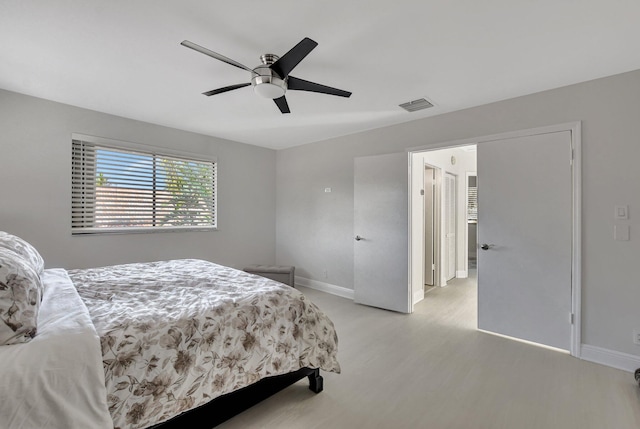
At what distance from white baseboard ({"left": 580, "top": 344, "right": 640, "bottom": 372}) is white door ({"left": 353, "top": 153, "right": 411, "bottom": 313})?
1703 mm

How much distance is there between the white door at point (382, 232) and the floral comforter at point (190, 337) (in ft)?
6.33

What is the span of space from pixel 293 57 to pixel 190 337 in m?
1.73

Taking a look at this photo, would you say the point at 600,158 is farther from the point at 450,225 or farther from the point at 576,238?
the point at 450,225

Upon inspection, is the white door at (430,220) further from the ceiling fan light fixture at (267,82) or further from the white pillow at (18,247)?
the white pillow at (18,247)

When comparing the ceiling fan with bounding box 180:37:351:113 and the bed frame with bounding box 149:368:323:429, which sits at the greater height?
the ceiling fan with bounding box 180:37:351:113

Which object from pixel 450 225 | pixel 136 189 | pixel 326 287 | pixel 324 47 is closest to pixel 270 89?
pixel 324 47

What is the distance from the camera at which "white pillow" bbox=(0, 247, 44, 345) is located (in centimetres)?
113

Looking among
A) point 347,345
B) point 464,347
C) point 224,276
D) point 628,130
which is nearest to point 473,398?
point 464,347

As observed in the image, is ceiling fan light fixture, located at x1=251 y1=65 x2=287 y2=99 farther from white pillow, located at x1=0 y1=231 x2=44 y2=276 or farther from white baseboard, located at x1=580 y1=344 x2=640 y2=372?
white baseboard, located at x1=580 y1=344 x2=640 y2=372

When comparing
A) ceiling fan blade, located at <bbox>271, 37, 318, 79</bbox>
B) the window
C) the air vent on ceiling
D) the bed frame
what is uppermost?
the air vent on ceiling

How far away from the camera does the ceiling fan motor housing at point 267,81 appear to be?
195 centimetres

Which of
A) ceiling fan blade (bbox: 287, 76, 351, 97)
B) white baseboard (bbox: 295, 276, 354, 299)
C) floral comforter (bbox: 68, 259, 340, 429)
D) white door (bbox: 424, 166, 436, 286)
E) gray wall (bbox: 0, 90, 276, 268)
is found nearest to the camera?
floral comforter (bbox: 68, 259, 340, 429)

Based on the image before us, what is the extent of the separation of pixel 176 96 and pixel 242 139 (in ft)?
5.68

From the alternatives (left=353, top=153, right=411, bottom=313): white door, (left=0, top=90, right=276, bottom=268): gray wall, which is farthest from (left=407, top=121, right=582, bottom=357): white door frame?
(left=0, top=90, right=276, bottom=268): gray wall
